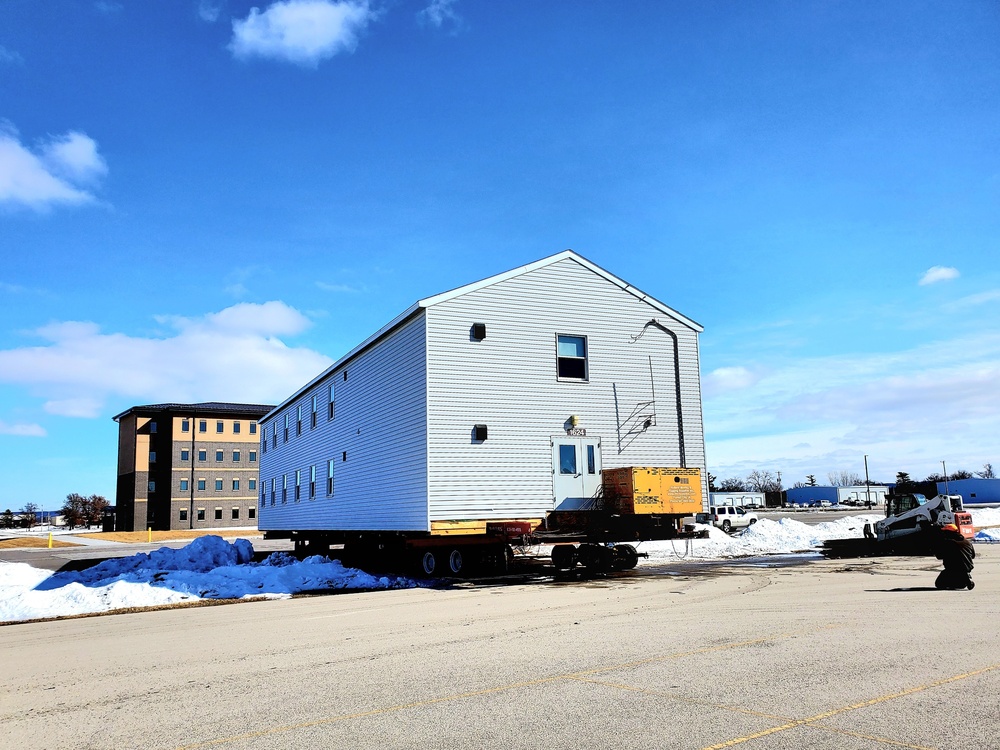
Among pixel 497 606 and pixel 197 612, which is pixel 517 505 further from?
pixel 197 612

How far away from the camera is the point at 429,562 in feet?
70.7

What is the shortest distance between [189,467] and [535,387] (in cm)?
6586

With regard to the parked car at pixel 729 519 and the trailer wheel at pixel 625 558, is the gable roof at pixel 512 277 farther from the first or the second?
the parked car at pixel 729 519

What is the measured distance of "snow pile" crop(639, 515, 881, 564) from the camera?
29.2m

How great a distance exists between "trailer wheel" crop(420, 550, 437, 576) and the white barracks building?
105 centimetres

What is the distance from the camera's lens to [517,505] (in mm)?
A: 20891

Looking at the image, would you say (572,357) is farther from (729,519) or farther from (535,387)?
(729,519)

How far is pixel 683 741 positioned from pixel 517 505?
50.7 ft

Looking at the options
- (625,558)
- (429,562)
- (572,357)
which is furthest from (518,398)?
(625,558)

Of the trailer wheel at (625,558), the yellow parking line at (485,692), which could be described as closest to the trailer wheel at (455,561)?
the trailer wheel at (625,558)

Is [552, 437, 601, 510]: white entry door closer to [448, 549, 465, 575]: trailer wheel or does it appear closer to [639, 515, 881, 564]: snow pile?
[448, 549, 465, 575]: trailer wheel

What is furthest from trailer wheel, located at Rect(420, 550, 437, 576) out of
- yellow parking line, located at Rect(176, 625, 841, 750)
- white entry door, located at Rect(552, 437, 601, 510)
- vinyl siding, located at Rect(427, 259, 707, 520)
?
yellow parking line, located at Rect(176, 625, 841, 750)

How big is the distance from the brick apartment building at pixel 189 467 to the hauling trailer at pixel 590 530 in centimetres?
6399

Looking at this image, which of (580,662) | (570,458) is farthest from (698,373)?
(580,662)
